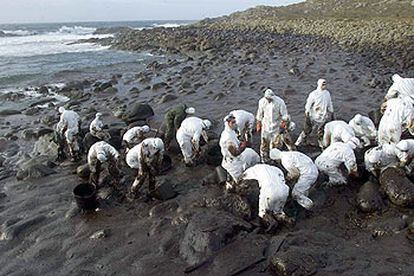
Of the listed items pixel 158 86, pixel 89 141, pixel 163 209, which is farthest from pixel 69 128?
pixel 158 86

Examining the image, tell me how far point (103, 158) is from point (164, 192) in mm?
1854

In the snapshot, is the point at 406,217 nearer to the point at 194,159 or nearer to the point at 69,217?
the point at 194,159

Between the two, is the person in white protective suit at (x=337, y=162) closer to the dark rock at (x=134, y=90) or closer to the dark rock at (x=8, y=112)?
the dark rock at (x=134, y=90)

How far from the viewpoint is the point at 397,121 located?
10.1 meters

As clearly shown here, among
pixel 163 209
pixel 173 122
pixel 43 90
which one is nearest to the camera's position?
pixel 163 209

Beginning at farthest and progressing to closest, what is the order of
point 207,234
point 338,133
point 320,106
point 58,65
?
point 58,65, point 320,106, point 338,133, point 207,234

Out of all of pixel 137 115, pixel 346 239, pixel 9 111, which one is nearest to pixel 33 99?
pixel 9 111

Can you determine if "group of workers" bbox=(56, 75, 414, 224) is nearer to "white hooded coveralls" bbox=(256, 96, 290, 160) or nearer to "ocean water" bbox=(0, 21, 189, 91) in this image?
"white hooded coveralls" bbox=(256, 96, 290, 160)

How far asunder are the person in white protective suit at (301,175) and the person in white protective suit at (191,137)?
3.44m

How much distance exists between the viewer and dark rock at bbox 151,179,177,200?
408 inches

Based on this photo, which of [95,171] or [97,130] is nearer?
[95,171]

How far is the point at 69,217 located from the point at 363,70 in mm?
19879

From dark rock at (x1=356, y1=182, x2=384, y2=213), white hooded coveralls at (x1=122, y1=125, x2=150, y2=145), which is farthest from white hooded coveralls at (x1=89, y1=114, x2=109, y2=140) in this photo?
dark rock at (x1=356, y1=182, x2=384, y2=213)

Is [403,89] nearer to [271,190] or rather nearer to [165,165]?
[271,190]
